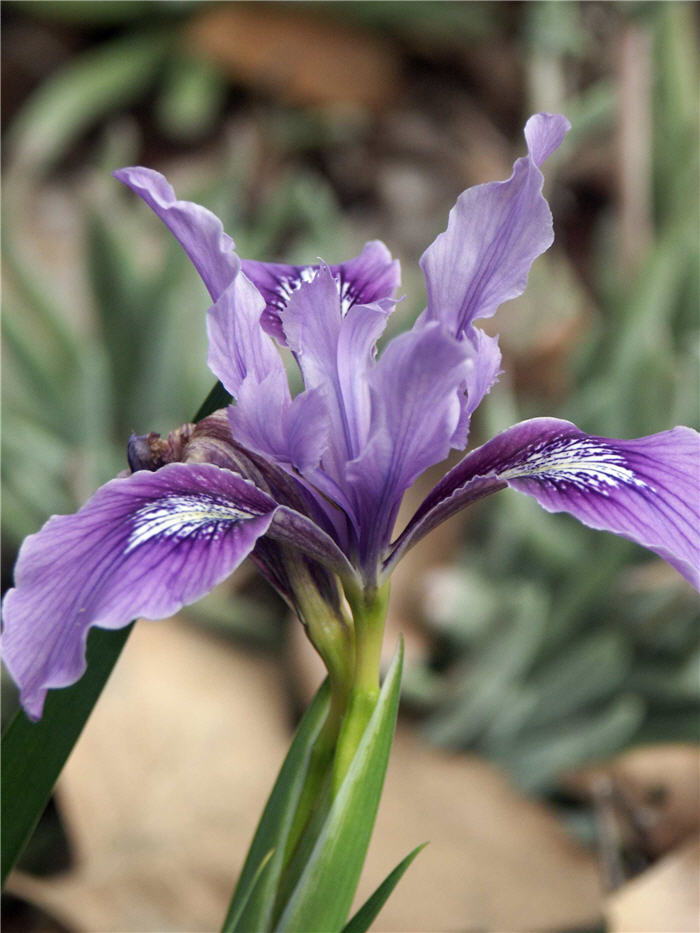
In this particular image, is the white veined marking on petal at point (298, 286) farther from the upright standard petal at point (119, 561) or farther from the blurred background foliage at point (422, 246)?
the blurred background foliage at point (422, 246)

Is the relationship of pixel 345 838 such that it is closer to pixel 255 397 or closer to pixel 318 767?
pixel 318 767

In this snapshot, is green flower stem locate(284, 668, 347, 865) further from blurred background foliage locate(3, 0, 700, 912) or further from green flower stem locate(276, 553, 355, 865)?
blurred background foliage locate(3, 0, 700, 912)

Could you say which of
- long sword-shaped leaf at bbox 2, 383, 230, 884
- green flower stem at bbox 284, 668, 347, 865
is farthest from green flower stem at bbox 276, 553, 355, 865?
long sword-shaped leaf at bbox 2, 383, 230, 884

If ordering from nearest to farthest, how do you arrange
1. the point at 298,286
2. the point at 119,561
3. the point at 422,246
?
the point at 119,561, the point at 298,286, the point at 422,246

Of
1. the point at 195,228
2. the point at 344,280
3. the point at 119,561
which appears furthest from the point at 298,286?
the point at 119,561

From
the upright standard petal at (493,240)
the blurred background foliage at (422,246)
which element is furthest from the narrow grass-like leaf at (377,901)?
the blurred background foliage at (422,246)

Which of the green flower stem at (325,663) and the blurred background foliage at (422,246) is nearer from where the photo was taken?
the green flower stem at (325,663)

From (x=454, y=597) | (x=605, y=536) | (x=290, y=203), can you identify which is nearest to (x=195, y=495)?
(x=454, y=597)
